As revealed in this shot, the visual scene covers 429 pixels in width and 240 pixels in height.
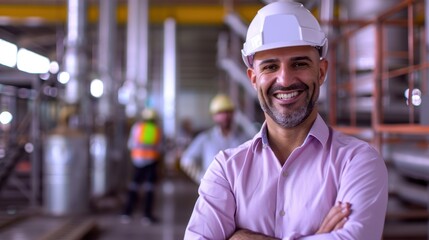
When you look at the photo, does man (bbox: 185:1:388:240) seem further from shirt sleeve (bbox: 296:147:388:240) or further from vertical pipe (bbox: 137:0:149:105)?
vertical pipe (bbox: 137:0:149:105)

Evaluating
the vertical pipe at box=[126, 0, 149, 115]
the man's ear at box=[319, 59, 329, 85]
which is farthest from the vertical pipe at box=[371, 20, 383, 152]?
the vertical pipe at box=[126, 0, 149, 115]

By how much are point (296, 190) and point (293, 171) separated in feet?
0.25

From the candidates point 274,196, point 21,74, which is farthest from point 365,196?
point 21,74

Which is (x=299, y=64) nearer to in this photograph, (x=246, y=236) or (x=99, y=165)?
(x=246, y=236)

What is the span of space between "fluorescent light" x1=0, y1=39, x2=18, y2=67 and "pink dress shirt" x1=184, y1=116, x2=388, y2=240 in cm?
684

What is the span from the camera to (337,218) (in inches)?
67.2

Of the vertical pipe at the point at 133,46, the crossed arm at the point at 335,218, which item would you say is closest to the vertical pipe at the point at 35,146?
the vertical pipe at the point at 133,46

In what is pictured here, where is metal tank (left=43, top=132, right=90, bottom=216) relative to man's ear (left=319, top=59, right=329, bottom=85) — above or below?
below

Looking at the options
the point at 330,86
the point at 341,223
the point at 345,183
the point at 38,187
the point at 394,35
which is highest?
the point at 394,35

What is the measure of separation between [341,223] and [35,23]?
633 inches

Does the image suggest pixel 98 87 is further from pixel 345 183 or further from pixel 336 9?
pixel 345 183

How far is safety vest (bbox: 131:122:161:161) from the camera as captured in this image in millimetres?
8031

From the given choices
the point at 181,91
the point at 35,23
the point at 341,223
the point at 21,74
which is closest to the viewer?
the point at 341,223

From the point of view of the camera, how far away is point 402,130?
13.8 feet
